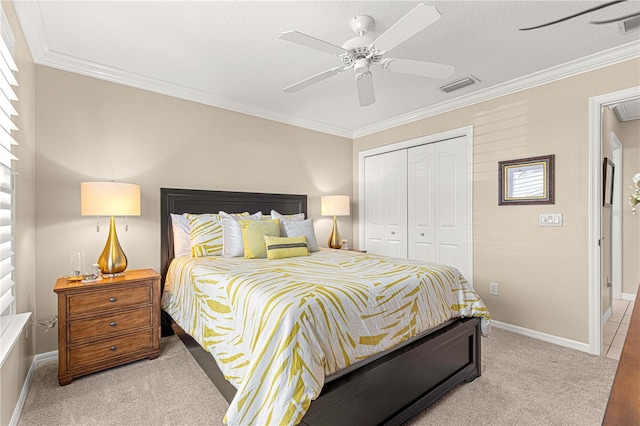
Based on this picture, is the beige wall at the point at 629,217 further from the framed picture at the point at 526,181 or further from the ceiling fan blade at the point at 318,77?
the ceiling fan blade at the point at 318,77

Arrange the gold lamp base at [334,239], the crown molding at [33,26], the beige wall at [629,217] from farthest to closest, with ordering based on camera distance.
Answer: the gold lamp base at [334,239], the beige wall at [629,217], the crown molding at [33,26]

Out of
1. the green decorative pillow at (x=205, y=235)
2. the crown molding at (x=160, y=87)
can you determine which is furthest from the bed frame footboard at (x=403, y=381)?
the crown molding at (x=160, y=87)

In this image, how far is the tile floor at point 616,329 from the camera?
9.06 feet

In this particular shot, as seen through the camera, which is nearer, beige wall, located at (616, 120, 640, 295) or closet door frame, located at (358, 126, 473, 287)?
closet door frame, located at (358, 126, 473, 287)

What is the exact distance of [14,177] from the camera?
194 centimetres

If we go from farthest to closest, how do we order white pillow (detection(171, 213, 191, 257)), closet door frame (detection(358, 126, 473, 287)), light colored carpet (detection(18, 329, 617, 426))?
closet door frame (detection(358, 126, 473, 287)) → white pillow (detection(171, 213, 191, 257)) → light colored carpet (detection(18, 329, 617, 426))

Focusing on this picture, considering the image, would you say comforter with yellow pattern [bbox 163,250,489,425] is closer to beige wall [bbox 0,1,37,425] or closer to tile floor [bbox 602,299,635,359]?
beige wall [bbox 0,1,37,425]

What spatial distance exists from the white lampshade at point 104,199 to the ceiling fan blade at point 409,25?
216 centimetres

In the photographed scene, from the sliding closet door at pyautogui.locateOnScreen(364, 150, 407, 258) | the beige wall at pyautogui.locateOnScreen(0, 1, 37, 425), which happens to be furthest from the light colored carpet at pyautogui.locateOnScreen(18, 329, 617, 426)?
the sliding closet door at pyautogui.locateOnScreen(364, 150, 407, 258)

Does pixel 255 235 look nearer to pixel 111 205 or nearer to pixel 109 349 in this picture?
pixel 111 205

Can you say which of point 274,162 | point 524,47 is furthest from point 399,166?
point 524,47

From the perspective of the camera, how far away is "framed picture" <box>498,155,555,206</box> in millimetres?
2938

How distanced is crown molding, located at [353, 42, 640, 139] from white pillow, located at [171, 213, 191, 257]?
300 cm

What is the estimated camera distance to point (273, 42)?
2.42m
